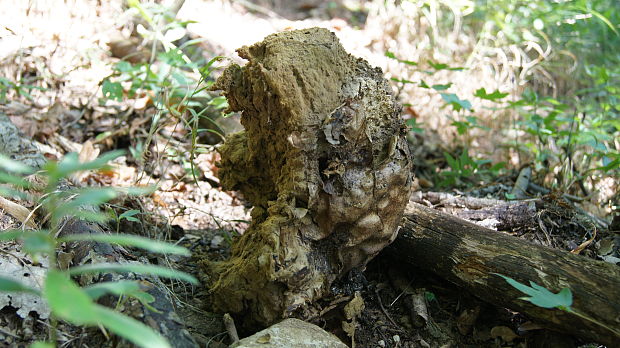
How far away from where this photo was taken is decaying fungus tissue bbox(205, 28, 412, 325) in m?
1.82

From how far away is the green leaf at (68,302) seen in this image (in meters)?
0.85

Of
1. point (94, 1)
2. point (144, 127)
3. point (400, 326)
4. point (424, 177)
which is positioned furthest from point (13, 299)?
point (94, 1)

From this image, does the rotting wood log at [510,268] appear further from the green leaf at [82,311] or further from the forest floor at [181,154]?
the green leaf at [82,311]

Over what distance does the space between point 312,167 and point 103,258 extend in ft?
2.93

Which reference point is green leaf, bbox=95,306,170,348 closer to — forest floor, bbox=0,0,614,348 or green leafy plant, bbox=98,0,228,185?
forest floor, bbox=0,0,614,348

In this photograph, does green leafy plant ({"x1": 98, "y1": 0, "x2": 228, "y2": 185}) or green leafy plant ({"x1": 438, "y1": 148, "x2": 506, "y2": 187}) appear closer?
green leafy plant ({"x1": 98, "y1": 0, "x2": 228, "y2": 185})

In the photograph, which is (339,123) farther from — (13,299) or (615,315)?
(13,299)

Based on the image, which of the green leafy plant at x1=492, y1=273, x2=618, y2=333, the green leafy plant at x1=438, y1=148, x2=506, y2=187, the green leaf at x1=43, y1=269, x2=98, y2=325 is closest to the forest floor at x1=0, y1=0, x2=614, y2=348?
the green leafy plant at x1=438, y1=148, x2=506, y2=187

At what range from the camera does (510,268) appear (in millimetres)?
1940

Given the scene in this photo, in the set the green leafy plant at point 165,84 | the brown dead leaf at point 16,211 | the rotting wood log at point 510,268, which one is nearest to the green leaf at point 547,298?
the rotting wood log at point 510,268

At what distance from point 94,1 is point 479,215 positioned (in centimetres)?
368

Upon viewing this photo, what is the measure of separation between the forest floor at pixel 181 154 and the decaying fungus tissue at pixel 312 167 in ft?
0.70

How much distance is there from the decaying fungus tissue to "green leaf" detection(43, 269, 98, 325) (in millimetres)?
897

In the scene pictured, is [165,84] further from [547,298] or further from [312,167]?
[547,298]
